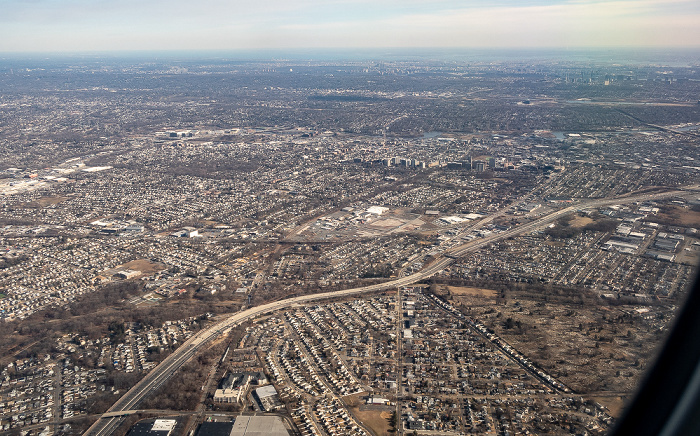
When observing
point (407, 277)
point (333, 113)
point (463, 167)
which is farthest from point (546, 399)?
point (333, 113)

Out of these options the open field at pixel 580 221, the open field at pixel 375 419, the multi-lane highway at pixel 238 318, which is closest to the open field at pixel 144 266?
the multi-lane highway at pixel 238 318

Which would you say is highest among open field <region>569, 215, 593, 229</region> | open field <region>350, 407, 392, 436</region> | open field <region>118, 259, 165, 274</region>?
open field <region>350, 407, 392, 436</region>

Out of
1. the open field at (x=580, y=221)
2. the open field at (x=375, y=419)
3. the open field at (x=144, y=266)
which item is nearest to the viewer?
the open field at (x=375, y=419)

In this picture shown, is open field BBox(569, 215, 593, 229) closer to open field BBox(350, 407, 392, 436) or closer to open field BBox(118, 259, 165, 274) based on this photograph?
open field BBox(350, 407, 392, 436)

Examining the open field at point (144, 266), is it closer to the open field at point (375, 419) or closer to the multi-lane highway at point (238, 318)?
the multi-lane highway at point (238, 318)

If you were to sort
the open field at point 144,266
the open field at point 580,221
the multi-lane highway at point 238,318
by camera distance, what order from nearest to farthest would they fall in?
the multi-lane highway at point 238,318, the open field at point 144,266, the open field at point 580,221

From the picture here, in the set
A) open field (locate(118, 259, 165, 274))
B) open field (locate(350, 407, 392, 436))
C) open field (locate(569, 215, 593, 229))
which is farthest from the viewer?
open field (locate(569, 215, 593, 229))

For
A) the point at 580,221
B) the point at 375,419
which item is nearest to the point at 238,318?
the point at 375,419

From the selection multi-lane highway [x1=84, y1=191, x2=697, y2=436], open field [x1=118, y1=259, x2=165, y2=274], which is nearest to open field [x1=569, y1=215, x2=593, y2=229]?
multi-lane highway [x1=84, y1=191, x2=697, y2=436]
